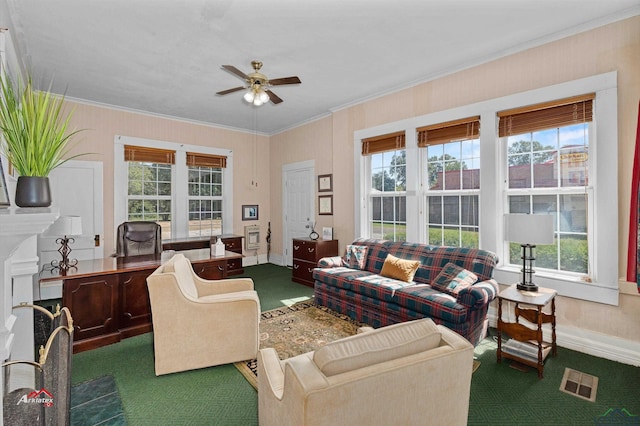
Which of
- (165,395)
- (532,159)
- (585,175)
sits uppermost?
(532,159)

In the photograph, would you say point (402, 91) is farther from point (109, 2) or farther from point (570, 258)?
point (109, 2)

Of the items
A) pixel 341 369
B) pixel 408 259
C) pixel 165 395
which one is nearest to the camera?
pixel 341 369

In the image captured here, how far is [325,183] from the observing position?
579cm

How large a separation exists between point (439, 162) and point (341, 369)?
352cm

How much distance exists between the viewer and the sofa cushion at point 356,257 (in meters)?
4.12

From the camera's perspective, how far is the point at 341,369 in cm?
121

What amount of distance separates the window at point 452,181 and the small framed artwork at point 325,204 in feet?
6.18

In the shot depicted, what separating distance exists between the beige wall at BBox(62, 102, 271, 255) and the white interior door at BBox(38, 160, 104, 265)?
127 mm

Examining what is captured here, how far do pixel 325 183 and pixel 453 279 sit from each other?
3.22 meters

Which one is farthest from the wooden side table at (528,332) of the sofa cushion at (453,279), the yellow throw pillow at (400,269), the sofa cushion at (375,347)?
the sofa cushion at (375,347)

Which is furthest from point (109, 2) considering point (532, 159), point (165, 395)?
point (532, 159)

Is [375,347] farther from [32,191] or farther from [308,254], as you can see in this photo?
[308,254]

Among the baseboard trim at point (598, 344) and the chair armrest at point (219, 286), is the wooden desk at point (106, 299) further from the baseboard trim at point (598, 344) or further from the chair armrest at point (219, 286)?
the baseboard trim at point (598, 344)

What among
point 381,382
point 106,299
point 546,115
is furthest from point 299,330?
point 546,115
